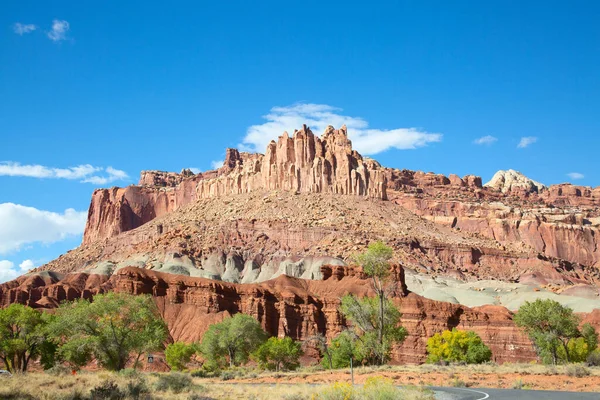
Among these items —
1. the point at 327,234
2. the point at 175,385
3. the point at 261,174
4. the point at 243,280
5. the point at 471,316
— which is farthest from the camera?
the point at 261,174

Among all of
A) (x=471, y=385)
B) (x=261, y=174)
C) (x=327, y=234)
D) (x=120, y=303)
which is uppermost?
(x=261, y=174)

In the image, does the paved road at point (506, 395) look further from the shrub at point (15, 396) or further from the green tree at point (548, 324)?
the green tree at point (548, 324)

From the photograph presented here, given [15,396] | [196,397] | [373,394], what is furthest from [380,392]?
[15,396]

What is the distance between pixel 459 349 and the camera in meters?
78.8

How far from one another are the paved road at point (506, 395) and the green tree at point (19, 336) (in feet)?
112

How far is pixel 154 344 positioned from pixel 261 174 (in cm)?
14007

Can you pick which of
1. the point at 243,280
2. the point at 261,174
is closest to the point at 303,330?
the point at 243,280

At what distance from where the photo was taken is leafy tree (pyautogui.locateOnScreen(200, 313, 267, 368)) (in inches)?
2783

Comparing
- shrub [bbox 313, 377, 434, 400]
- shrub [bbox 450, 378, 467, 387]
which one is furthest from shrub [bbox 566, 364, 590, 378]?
shrub [bbox 313, 377, 434, 400]

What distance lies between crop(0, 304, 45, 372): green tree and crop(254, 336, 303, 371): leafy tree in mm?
23803

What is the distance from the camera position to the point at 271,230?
493 feet

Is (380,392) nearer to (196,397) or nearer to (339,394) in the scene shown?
(339,394)

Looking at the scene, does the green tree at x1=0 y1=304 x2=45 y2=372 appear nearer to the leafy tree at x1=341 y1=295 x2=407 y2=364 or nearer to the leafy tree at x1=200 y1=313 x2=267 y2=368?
the leafy tree at x1=200 y1=313 x2=267 y2=368

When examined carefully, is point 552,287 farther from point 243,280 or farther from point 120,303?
point 120,303
